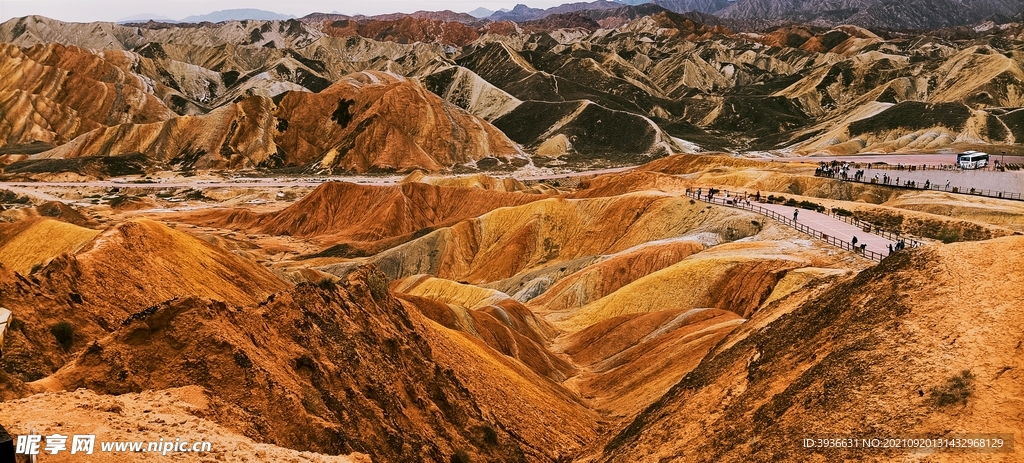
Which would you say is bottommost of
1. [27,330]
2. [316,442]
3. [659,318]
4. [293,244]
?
[293,244]

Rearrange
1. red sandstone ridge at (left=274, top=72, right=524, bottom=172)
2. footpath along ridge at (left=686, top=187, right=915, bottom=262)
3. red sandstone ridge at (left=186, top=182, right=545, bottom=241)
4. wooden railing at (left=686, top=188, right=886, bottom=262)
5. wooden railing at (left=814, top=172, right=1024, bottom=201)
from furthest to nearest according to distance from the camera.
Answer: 1. red sandstone ridge at (left=274, top=72, right=524, bottom=172)
2. red sandstone ridge at (left=186, top=182, right=545, bottom=241)
3. wooden railing at (left=814, top=172, right=1024, bottom=201)
4. footpath along ridge at (left=686, top=187, right=915, bottom=262)
5. wooden railing at (left=686, top=188, right=886, bottom=262)

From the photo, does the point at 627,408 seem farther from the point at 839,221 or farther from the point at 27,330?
the point at 839,221

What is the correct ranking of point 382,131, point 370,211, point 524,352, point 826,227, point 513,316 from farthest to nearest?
point 382,131 < point 370,211 < point 826,227 < point 513,316 < point 524,352

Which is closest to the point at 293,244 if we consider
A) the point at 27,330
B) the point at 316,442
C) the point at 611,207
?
the point at 611,207

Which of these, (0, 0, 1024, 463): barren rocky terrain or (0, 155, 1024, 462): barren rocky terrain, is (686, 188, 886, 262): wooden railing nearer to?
(0, 0, 1024, 463): barren rocky terrain

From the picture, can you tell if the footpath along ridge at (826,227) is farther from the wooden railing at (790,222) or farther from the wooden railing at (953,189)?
the wooden railing at (953,189)

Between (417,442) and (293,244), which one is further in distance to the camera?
(293,244)

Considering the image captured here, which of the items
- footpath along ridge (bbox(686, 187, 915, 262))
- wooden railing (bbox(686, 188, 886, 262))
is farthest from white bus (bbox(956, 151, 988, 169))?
footpath along ridge (bbox(686, 187, 915, 262))

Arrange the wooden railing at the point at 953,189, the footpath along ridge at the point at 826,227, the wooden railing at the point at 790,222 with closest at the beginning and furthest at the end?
the wooden railing at the point at 790,222, the footpath along ridge at the point at 826,227, the wooden railing at the point at 953,189

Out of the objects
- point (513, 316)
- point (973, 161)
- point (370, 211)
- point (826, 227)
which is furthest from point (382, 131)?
point (826, 227)

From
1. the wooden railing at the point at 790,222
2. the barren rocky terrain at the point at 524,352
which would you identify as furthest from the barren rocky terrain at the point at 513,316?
the wooden railing at the point at 790,222

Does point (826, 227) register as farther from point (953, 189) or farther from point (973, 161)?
point (973, 161)
